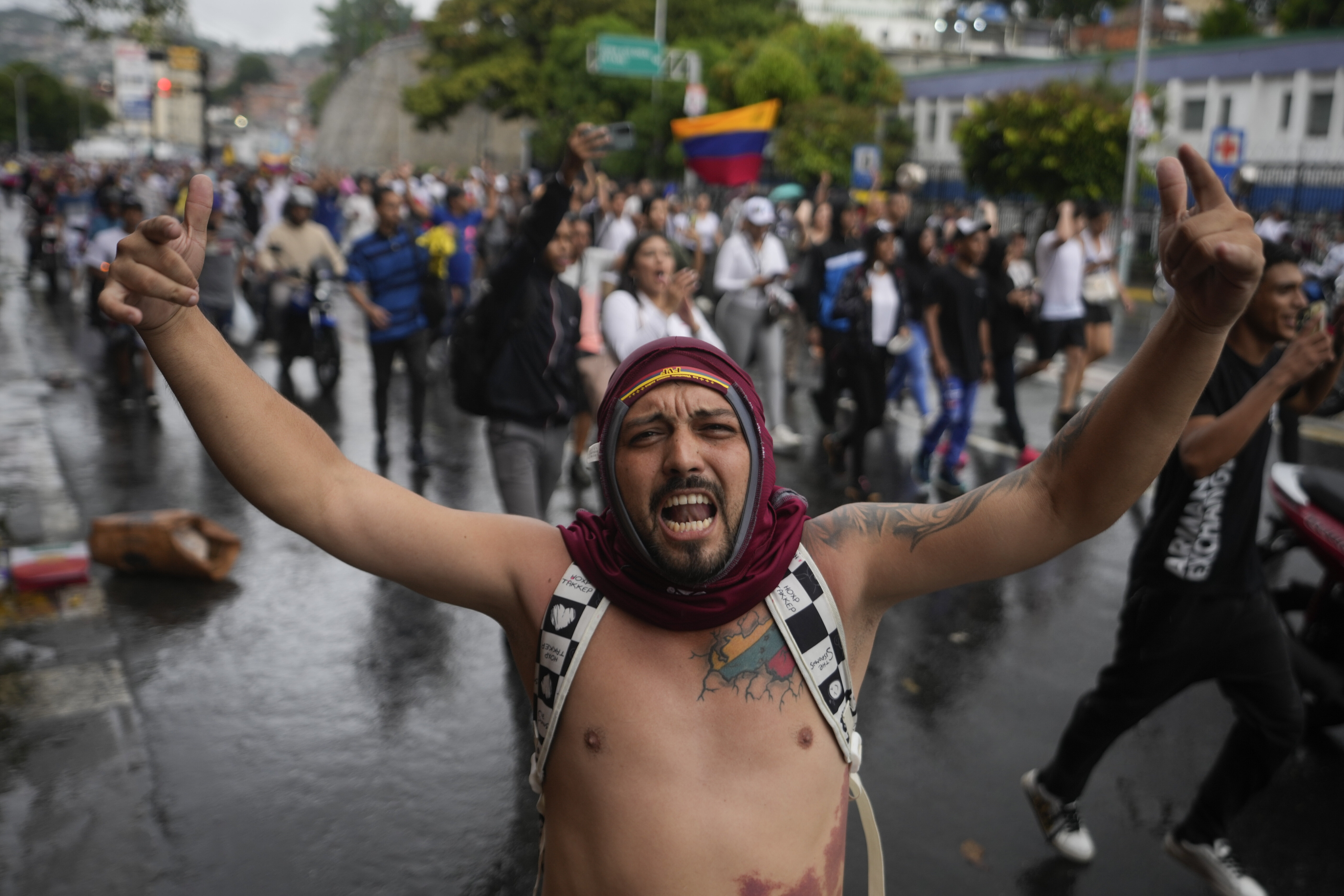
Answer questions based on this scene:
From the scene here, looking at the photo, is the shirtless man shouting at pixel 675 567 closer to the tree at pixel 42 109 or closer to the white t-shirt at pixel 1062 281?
the white t-shirt at pixel 1062 281

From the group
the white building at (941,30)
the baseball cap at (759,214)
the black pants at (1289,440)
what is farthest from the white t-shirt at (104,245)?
the white building at (941,30)

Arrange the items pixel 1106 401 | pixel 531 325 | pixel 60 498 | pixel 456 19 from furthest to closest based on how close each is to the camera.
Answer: pixel 456 19 → pixel 60 498 → pixel 531 325 → pixel 1106 401

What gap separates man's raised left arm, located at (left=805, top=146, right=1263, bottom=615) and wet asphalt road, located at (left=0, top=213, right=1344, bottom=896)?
199 cm

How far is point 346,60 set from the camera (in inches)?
6481

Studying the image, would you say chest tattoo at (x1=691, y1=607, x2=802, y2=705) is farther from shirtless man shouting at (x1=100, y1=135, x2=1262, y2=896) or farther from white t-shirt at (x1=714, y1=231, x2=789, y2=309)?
white t-shirt at (x1=714, y1=231, x2=789, y2=309)

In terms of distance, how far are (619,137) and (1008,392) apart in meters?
4.36

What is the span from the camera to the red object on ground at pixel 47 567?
239 inches

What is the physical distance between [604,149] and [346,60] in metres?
175

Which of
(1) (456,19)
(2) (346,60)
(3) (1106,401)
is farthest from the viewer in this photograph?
(2) (346,60)

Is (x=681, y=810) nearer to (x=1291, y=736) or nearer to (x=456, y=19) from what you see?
(x=1291, y=736)

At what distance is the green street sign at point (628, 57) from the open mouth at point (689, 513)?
92.1 feet

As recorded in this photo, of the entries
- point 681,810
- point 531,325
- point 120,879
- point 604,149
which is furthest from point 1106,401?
point 531,325

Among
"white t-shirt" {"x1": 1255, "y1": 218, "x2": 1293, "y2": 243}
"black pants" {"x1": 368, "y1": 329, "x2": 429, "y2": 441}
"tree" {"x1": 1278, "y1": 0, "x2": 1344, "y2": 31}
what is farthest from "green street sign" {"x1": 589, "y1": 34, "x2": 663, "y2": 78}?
"tree" {"x1": 1278, "y1": 0, "x2": 1344, "y2": 31}

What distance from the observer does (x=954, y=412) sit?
26.8 feet
